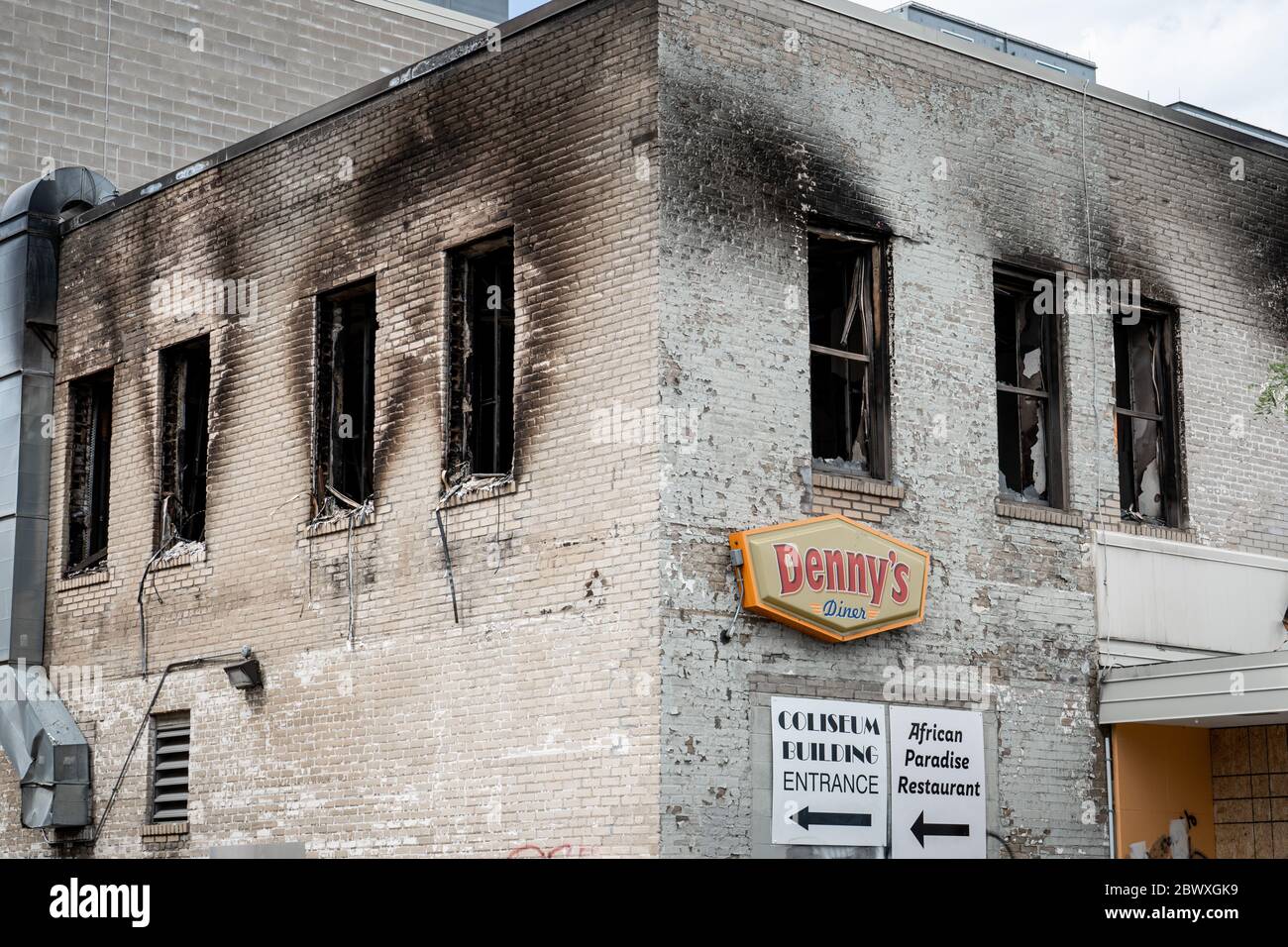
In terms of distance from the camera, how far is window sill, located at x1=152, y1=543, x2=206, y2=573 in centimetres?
1689

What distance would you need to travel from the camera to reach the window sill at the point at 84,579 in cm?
1805

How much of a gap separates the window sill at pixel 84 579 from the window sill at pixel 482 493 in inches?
212

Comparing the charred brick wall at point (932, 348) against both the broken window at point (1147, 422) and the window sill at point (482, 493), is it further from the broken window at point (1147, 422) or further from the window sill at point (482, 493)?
the window sill at point (482, 493)

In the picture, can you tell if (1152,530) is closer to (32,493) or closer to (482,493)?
(482,493)

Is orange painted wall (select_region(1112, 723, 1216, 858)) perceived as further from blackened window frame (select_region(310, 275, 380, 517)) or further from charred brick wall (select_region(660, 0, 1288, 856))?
blackened window frame (select_region(310, 275, 380, 517))

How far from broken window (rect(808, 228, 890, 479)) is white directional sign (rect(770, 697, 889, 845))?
2.08 meters

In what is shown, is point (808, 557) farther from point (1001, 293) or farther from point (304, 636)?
point (304, 636)

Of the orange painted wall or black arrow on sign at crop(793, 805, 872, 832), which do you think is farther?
the orange painted wall

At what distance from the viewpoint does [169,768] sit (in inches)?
671

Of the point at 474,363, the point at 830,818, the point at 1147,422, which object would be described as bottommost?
the point at 830,818

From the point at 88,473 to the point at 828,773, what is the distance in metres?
9.50

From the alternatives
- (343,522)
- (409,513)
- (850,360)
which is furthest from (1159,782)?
(343,522)

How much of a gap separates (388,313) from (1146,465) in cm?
713

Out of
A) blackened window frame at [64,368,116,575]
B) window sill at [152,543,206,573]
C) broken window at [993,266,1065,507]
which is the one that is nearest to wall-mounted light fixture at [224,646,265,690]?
window sill at [152,543,206,573]
